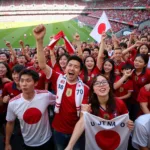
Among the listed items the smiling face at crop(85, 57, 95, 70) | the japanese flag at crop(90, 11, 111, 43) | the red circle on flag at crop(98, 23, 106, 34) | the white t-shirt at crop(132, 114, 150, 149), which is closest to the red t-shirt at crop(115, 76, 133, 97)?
the smiling face at crop(85, 57, 95, 70)

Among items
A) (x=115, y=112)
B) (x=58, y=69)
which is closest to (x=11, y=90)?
(x=58, y=69)

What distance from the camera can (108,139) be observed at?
2922 millimetres

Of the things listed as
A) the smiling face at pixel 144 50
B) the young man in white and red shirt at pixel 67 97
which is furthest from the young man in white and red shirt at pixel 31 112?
the smiling face at pixel 144 50

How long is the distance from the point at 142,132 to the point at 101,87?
0.79m

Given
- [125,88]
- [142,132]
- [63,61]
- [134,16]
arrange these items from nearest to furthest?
[142,132], [125,88], [63,61], [134,16]

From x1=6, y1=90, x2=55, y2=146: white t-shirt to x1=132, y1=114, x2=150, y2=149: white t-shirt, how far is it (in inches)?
54.1

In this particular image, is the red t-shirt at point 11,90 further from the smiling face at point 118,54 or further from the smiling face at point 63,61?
the smiling face at point 118,54

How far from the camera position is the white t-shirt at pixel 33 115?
121 inches

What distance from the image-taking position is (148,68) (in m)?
4.96

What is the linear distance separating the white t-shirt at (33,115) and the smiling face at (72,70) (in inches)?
18.3

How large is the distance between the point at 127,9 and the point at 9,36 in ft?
95.6

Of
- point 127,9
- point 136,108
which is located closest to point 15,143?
point 136,108

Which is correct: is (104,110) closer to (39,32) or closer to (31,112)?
(31,112)

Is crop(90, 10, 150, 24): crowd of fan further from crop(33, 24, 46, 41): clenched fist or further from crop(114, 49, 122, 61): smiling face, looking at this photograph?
crop(33, 24, 46, 41): clenched fist
